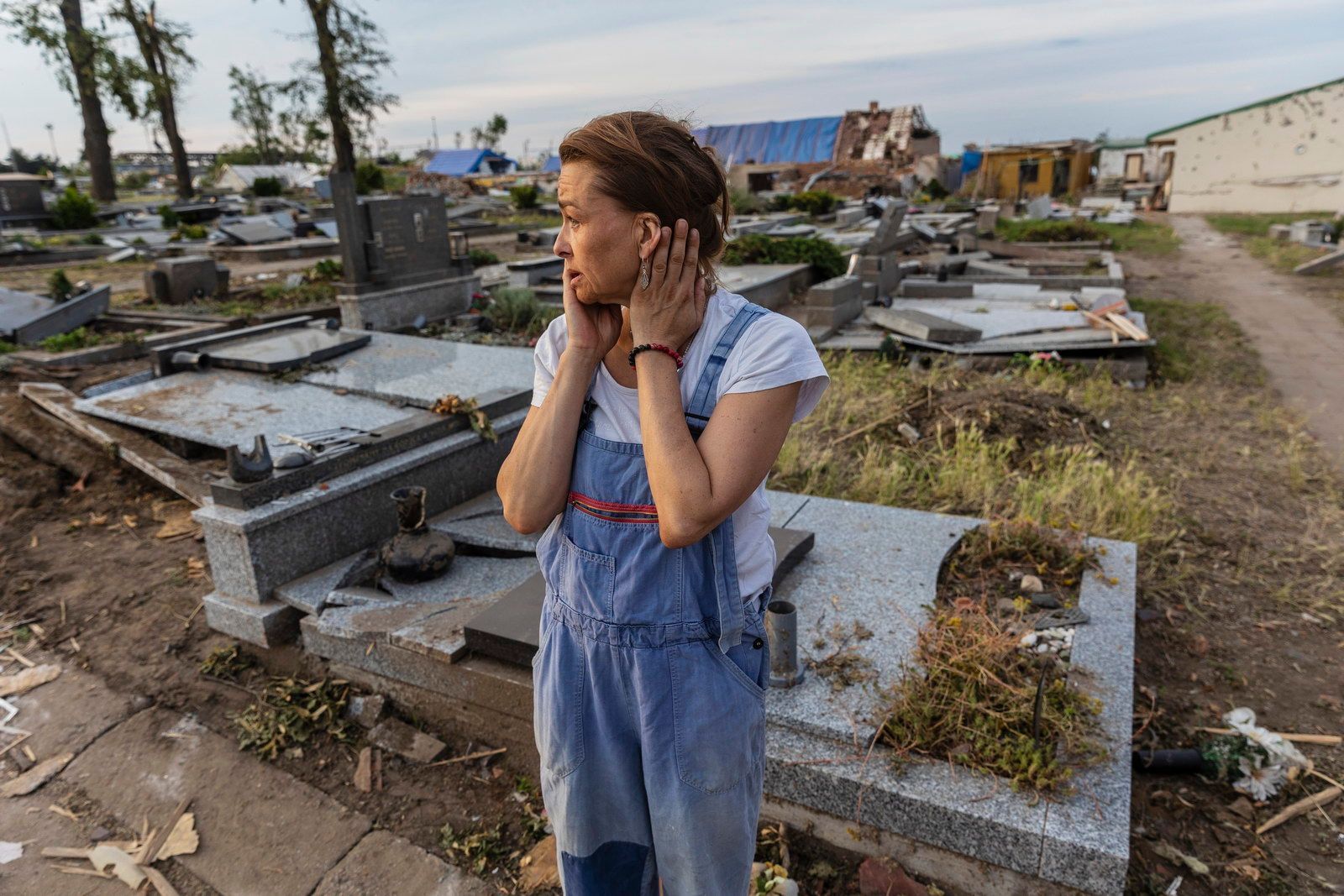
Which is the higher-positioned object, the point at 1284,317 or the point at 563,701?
the point at 563,701

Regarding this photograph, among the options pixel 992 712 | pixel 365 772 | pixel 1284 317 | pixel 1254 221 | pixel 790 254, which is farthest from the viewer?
pixel 1254 221

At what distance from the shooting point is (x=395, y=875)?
2.71 m

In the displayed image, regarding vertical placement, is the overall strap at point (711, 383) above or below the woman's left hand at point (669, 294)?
below

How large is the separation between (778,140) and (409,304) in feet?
124

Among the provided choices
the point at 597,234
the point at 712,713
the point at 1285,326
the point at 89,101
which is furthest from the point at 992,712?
the point at 89,101

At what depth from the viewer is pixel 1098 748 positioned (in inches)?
96.5

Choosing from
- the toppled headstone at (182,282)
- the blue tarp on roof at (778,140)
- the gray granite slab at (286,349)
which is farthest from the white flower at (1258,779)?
the blue tarp on roof at (778,140)

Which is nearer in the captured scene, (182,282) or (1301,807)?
(1301,807)

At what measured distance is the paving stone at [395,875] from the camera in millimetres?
2648

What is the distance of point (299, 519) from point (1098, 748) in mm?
3333

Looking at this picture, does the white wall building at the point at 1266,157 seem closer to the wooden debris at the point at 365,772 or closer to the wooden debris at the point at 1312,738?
the wooden debris at the point at 1312,738

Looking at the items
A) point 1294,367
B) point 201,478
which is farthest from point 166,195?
point 1294,367

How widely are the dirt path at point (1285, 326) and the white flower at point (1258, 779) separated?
4078mm

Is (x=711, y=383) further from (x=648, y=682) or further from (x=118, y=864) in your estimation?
(x=118, y=864)
